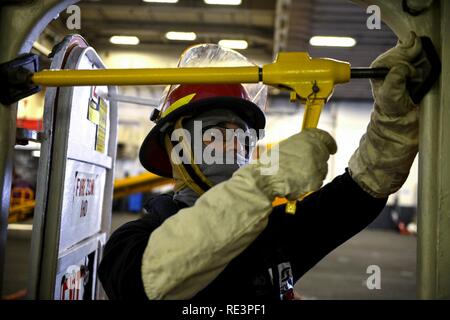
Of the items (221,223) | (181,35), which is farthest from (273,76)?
(181,35)

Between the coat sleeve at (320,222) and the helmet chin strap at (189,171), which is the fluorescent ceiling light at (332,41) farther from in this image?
the helmet chin strap at (189,171)

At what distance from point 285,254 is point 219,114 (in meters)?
0.63

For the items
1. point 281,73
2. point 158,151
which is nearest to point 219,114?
point 158,151

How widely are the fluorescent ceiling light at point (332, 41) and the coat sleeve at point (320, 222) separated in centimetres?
700

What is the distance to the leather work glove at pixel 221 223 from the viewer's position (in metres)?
1.07

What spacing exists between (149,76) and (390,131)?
2.66ft

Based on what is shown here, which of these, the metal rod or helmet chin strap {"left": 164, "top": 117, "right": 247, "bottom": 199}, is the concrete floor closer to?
helmet chin strap {"left": 164, "top": 117, "right": 247, "bottom": 199}

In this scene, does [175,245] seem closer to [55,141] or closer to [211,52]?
[55,141]

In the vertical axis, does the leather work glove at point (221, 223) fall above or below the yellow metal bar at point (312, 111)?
below

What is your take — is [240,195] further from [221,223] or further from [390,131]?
[390,131]

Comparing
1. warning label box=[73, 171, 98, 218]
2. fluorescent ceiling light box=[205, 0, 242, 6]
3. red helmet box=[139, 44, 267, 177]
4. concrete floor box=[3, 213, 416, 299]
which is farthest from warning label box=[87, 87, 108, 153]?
fluorescent ceiling light box=[205, 0, 242, 6]

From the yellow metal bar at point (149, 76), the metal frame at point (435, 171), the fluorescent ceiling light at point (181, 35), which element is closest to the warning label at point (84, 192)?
the yellow metal bar at point (149, 76)

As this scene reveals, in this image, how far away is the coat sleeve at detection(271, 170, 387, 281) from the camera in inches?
66.1

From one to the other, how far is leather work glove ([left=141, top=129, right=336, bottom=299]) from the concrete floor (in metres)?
5.27
